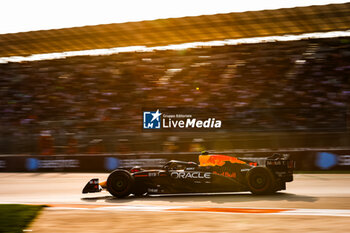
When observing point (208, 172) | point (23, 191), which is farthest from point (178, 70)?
point (208, 172)

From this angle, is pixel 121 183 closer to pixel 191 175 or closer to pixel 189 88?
pixel 191 175

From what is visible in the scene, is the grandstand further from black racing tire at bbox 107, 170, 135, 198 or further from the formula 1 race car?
black racing tire at bbox 107, 170, 135, 198

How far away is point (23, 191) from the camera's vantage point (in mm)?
11164

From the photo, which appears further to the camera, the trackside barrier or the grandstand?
the grandstand

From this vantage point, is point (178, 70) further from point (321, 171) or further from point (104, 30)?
point (321, 171)

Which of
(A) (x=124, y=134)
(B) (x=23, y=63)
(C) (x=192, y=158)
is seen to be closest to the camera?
(C) (x=192, y=158)

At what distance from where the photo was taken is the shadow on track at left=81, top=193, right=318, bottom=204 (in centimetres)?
813

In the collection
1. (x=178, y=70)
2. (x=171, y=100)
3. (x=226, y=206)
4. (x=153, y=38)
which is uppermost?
(x=153, y=38)

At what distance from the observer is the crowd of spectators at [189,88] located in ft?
55.9

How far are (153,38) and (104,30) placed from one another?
2279 mm

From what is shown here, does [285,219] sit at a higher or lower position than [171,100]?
lower

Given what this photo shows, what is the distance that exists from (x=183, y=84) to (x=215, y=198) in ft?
39.7

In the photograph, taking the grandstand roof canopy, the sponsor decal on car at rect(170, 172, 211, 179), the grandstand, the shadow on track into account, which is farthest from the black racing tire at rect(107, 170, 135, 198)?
the grandstand roof canopy

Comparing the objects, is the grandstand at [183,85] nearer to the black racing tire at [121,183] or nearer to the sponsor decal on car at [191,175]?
the sponsor decal on car at [191,175]
